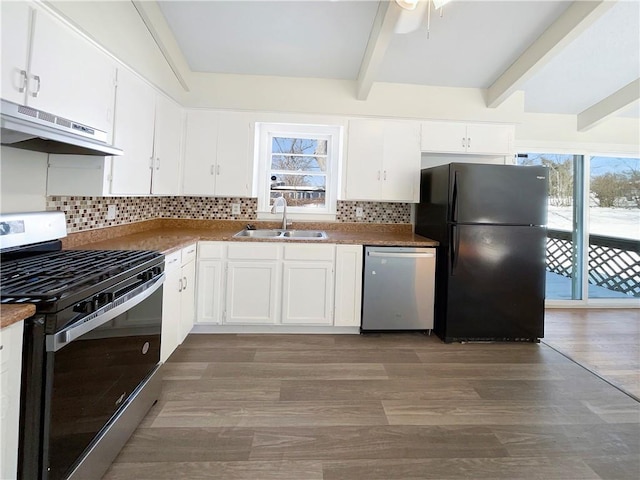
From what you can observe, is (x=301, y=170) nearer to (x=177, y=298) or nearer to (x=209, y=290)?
(x=209, y=290)

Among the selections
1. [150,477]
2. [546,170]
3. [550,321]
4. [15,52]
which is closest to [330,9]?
[15,52]

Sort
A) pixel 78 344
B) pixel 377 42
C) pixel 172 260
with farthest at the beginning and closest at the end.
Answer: pixel 377 42, pixel 172 260, pixel 78 344

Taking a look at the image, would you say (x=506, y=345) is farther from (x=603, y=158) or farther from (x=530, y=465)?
(x=603, y=158)

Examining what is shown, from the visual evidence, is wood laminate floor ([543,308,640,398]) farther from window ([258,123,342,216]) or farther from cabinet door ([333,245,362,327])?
window ([258,123,342,216])

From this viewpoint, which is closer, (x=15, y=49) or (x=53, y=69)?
(x=15, y=49)

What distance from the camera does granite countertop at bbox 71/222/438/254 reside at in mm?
2281

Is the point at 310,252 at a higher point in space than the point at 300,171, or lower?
lower

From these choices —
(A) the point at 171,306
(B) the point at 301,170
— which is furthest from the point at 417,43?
(A) the point at 171,306

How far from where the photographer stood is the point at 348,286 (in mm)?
3039

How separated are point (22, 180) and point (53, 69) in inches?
25.2

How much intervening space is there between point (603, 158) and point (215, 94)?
15.4 feet

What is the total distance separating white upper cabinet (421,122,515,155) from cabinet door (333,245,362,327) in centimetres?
142

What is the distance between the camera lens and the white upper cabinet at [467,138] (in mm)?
3426

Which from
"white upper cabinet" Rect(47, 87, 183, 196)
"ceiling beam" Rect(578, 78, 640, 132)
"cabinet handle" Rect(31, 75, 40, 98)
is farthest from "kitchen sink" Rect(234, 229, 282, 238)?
"ceiling beam" Rect(578, 78, 640, 132)
